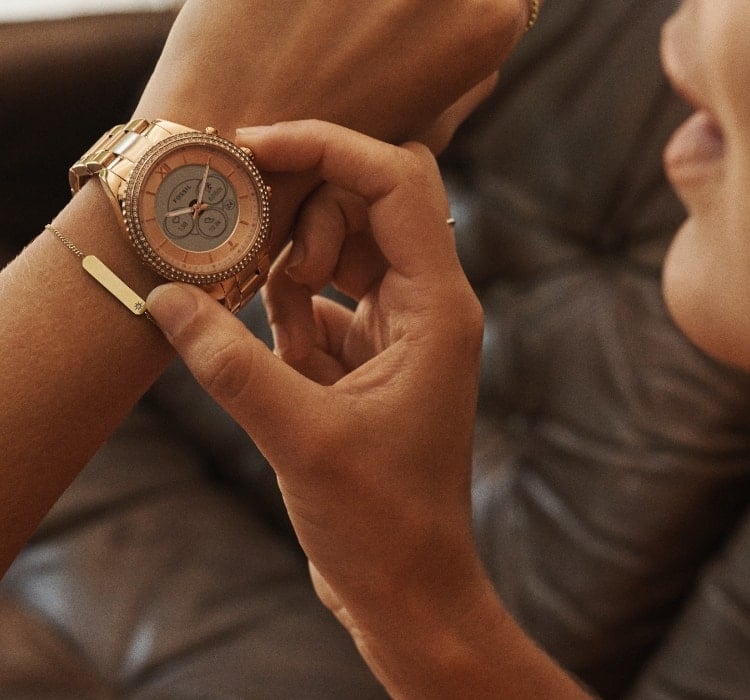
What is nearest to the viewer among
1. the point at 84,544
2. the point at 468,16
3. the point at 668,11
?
the point at 468,16

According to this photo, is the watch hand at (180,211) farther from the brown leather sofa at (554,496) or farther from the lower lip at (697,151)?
the brown leather sofa at (554,496)

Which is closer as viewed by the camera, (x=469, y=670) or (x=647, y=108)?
(x=469, y=670)

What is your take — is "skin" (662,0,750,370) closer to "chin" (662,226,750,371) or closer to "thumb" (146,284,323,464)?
"chin" (662,226,750,371)

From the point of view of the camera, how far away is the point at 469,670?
757mm

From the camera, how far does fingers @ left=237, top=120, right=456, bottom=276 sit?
654 mm

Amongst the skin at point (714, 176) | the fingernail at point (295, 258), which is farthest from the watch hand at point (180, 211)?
the skin at point (714, 176)

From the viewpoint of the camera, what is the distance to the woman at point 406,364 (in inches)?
23.9

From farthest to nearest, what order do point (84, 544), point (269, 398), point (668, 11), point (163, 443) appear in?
point (163, 443) < point (84, 544) < point (668, 11) < point (269, 398)

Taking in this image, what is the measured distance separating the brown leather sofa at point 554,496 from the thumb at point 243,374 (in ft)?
1.77

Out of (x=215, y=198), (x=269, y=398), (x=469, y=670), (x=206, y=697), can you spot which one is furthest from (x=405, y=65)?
(x=206, y=697)

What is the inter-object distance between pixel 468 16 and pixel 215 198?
284 mm

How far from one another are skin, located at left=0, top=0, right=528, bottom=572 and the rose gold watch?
4 cm

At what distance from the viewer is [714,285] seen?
28.9 inches

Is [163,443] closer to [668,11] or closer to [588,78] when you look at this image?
[588,78]
